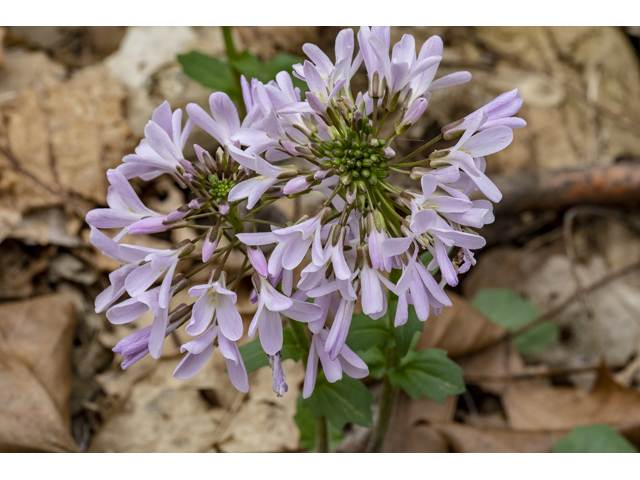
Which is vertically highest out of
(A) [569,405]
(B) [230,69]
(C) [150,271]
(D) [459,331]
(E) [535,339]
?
(C) [150,271]

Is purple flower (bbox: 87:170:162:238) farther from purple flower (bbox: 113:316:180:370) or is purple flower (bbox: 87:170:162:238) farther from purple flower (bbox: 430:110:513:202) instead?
purple flower (bbox: 430:110:513:202)

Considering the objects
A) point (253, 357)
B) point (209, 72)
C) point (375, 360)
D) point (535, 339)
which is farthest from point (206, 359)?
point (535, 339)

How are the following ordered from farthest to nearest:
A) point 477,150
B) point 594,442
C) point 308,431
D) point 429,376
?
point 594,442
point 308,431
point 429,376
point 477,150

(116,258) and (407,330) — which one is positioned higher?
(116,258)

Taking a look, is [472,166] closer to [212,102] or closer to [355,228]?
[355,228]

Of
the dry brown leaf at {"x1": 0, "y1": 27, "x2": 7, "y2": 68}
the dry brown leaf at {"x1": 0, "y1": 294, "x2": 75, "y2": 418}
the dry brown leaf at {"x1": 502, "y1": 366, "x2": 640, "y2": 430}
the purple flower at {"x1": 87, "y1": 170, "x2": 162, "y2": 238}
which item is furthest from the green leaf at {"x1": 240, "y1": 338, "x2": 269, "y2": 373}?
the dry brown leaf at {"x1": 0, "y1": 27, "x2": 7, "y2": 68}

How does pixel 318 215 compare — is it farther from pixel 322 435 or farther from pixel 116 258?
pixel 322 435
